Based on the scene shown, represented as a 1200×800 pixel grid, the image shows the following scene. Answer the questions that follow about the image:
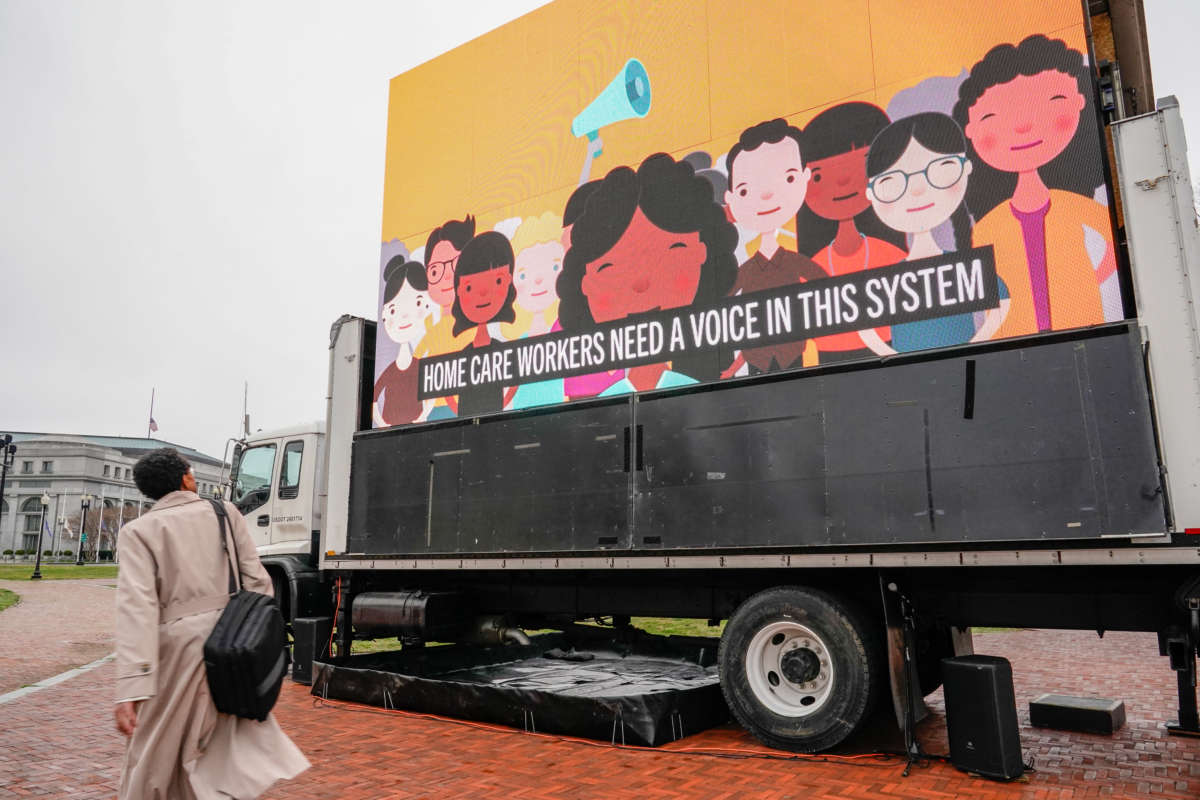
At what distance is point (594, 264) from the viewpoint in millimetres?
8305

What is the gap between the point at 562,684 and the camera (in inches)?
329

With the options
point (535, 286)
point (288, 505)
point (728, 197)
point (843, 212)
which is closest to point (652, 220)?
point (728, 197)

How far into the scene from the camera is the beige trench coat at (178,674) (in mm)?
3297

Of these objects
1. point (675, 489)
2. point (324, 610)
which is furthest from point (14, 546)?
point (675, 489)

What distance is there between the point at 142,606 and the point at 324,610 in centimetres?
782

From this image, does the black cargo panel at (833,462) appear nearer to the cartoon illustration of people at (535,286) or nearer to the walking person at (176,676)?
the cartoon illustration of people at (535,286)

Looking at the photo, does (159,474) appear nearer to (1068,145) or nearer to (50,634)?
(1068,145)

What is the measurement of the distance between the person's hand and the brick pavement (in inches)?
312

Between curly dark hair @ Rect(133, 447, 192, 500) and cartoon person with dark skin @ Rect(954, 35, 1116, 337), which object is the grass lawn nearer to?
curly dark hair @ Rect(133, 447, 192, 500)

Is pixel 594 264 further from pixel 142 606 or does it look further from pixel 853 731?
pixel 142 606

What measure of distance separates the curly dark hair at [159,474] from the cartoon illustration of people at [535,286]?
191 inches

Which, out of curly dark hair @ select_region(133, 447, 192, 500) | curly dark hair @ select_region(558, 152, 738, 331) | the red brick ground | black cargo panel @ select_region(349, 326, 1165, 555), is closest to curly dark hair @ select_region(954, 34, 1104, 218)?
black cargo panel @ select_region(349, 326, 1165, 555)

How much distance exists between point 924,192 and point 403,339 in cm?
609

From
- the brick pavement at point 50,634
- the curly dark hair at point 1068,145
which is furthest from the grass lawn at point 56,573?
the curly dark hair at point 1068,145
